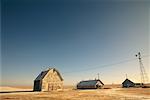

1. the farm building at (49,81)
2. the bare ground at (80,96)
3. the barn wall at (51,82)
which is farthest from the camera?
the barn wall at (51,82)

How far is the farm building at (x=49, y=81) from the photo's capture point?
61037mm

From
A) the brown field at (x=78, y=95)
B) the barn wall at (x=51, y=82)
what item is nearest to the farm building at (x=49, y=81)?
the barn wall at (x=51, y=82)

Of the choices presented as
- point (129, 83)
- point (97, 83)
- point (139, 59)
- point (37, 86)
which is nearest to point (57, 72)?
point (37, 86)

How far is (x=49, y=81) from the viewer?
206 ft

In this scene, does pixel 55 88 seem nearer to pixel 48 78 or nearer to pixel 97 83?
pixel 48 78

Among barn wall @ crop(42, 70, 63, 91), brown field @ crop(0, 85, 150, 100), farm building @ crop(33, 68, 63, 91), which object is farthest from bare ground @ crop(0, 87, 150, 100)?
barn wall @ crop(42, 70, 63, 91)

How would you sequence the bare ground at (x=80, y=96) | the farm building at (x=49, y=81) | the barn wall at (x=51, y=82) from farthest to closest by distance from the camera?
the barn wall at (x=51, y=82) → the farm building at (x=49, y=81) → the bare ground at (x=80, y=96)

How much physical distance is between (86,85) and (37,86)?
2672 centimetres

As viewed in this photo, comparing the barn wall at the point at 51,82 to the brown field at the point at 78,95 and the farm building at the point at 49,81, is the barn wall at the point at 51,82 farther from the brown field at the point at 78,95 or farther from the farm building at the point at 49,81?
the brown field at the point at 78,95

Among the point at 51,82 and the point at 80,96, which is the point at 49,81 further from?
the point at 80,96

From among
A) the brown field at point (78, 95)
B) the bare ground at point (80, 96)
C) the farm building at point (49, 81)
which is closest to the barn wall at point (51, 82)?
the farm building at point (49, 81)

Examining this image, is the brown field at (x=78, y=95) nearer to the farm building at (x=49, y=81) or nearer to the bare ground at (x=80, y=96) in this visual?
the bare ground at (x=80, y=96)

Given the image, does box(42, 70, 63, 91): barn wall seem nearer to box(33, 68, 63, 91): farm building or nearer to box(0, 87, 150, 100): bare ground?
box(33, 68, 63, 91): farm building

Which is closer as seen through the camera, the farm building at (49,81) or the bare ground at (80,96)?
the bare ground at (80,96)
